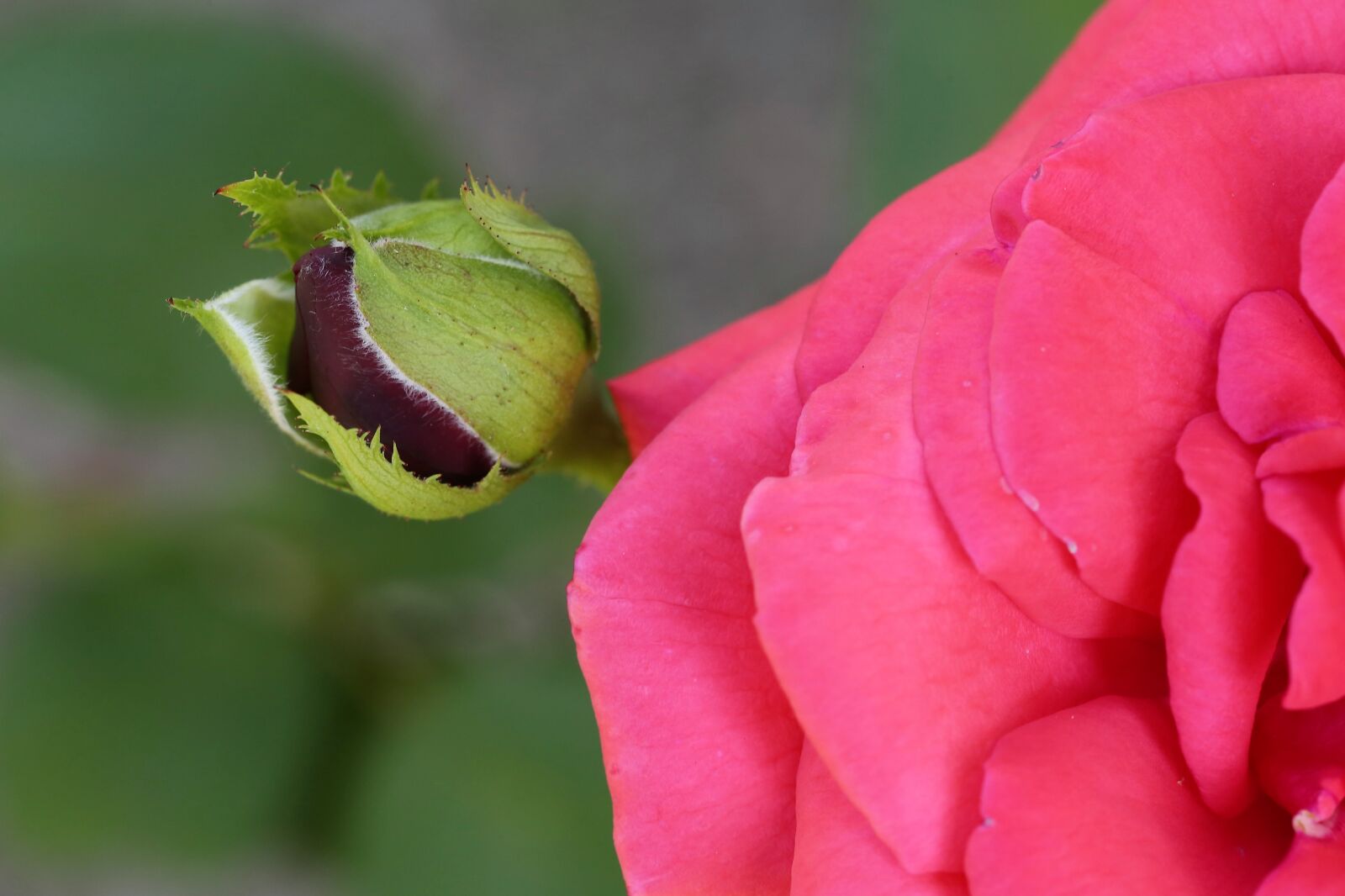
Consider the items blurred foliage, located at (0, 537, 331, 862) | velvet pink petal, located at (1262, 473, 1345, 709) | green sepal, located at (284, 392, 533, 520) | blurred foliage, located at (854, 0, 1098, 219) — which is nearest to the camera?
velvet pink petal, located at (1262, 473, 1345, 709)

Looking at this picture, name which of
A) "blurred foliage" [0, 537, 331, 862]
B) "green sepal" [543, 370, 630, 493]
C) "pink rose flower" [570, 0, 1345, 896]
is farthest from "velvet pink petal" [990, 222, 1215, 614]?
"blurred foliage" [0, 537, 331, 862]

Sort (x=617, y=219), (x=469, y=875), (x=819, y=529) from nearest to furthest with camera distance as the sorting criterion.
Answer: (x=819, y=529), (x=469, y=875), (x=617, y=219)

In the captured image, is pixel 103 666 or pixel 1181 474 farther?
pixel 103 666

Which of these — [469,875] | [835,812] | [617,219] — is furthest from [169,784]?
[835,812]

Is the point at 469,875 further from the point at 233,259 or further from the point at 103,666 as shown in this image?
the point at 233,259

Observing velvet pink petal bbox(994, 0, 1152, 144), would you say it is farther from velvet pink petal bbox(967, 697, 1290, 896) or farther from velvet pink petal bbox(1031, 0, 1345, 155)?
velvet pink petal bbox(967, 697, 1290, 896)

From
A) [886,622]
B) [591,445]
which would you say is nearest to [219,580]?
[591,445]

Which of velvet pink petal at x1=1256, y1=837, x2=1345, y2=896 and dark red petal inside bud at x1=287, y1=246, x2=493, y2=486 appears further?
dark red petal inside bud at x1=287, y1=246, x2=493, y2=486
